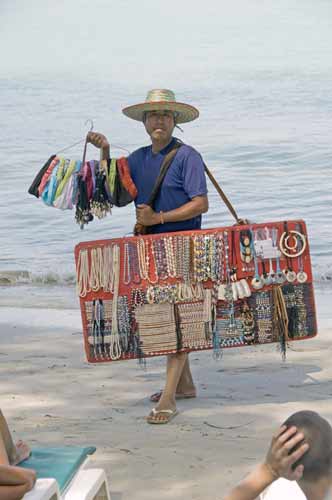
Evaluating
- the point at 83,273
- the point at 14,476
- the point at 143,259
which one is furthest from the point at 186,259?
the point at 14,476

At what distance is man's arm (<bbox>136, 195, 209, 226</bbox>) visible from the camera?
5.36 m

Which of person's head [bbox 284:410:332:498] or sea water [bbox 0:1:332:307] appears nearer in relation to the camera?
person's head [bbox 284:410:332:498]

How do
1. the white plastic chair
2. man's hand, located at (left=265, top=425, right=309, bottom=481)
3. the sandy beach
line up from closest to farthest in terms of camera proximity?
1. man's hand, located at (left=265, top=425, right=309, bottom=481)
2. the white plastic chair
3. the sandy beach

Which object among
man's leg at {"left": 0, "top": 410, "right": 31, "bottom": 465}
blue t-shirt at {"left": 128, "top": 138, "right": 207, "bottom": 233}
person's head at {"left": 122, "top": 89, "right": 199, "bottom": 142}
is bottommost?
man's leg at {"left": 0, "top": 410, "right": 31, "bottom": 465}

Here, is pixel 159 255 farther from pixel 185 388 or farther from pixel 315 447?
pixel 315 447

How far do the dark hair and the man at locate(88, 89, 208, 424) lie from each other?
2.53 meters

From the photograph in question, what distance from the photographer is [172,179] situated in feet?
17.8

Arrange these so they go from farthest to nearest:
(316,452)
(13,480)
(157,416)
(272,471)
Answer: (157,416) → (13,480) → (272,471) → (316,452)

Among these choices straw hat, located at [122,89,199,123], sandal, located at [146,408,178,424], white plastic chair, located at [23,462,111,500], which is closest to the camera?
white plastic chair, located at [23,462,111,500]

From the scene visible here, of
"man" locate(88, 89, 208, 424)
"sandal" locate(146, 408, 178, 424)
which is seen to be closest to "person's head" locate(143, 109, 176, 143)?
"man" locate(88, 89, 208, 424)

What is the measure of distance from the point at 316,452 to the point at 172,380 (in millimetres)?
2723

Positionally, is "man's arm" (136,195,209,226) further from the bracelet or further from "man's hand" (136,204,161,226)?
the bracelet

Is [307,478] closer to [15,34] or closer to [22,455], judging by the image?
[22,455]

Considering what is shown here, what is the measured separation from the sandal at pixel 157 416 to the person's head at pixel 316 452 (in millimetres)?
2522
